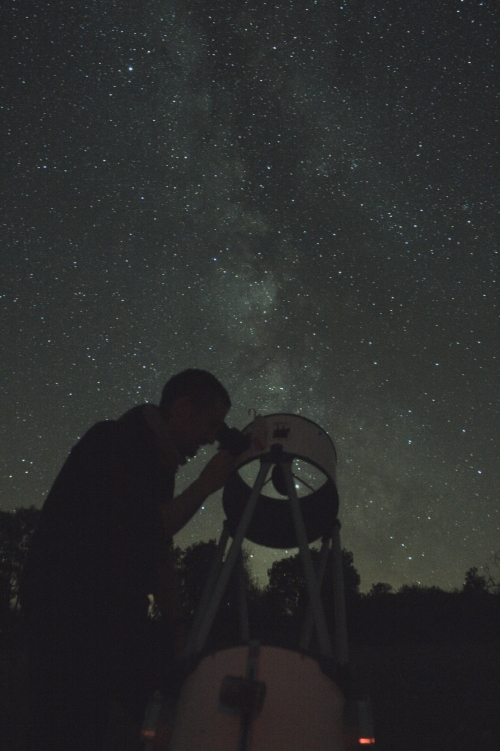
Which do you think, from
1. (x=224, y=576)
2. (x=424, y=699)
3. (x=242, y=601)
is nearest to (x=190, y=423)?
(x=224, y=576)

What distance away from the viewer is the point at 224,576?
2430 mm

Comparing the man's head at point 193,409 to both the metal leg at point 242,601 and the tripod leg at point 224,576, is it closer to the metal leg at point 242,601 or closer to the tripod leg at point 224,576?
the tripod leg at point 224,576

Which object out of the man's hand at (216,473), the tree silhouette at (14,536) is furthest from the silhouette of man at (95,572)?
the tree silhouette at (14,536)

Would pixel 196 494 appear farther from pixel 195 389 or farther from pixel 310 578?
pixel 310 578

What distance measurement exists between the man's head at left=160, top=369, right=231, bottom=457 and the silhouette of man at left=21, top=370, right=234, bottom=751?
0.16 metres

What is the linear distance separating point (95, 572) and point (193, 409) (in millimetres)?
836

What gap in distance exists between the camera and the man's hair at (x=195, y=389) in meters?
2.40

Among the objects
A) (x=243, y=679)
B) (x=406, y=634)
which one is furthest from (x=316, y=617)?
(x=406, y=634)

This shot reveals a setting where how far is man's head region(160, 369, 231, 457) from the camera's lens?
7.79ft

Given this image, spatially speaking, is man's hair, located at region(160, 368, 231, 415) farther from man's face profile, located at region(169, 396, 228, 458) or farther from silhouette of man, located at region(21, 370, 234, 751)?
silhouette of man, located at region(21, 370, 234, 751)

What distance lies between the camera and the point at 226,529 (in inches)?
120

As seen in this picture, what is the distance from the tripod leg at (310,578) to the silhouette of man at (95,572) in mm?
580

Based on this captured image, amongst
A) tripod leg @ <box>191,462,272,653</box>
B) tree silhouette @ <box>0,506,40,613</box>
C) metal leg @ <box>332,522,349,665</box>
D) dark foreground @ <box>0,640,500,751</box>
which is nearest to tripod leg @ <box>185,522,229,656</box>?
tripod leg @ <box>191,462,272,653</box>

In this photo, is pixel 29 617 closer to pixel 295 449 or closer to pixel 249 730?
pixel 249 730
